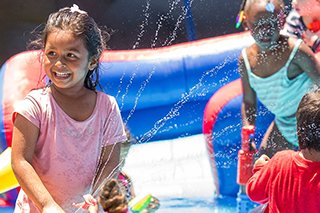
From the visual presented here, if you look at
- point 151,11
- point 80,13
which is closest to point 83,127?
point 80,13

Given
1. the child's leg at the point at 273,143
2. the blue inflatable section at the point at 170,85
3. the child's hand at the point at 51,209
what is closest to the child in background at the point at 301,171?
the child's hand at the point at 51,209

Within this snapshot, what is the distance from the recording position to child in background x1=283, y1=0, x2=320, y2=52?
2832mm

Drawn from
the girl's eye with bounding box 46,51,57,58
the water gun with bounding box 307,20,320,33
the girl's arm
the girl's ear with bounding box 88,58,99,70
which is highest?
the water gun with bounding box 307,20,320,33

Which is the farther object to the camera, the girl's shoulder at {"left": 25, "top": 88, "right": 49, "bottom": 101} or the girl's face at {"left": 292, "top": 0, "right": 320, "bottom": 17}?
the girl's face at {"left": 292, "top": 0, "right": 320, "bottom": 17}

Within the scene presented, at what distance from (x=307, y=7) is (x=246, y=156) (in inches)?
28.8

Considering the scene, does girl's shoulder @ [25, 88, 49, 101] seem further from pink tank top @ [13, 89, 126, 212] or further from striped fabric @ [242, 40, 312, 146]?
striped fabric @ [242, 40, 312, 146]

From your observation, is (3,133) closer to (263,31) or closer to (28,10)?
(263,31)

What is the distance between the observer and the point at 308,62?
267 cm

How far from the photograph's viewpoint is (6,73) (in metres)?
3.10

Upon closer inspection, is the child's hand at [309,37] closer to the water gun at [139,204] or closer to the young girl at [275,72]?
the young girl at [275,72]

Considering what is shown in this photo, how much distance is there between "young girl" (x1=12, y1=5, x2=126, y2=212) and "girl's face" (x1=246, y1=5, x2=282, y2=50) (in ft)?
3.63

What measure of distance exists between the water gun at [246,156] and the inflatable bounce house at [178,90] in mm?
218

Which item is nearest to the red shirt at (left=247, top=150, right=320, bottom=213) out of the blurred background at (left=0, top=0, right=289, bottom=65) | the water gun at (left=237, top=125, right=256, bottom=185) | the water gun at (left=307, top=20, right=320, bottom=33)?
the water gun at (left=237, top=125, right=256, bottom=185)

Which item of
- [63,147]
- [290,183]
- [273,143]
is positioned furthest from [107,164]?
[273,143]
